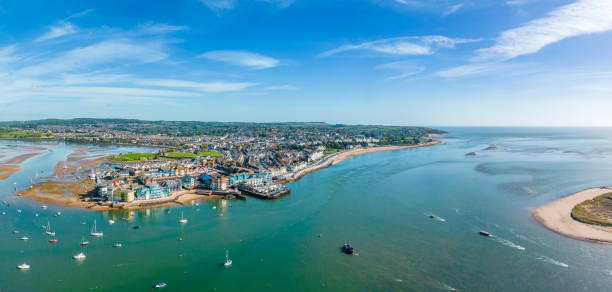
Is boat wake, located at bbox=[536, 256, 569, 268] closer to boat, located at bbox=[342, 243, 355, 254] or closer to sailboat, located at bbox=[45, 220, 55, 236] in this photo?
boat, located at bbox=[342, 243, 355, 254]

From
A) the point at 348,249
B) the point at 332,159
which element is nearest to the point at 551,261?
the point at 348,249

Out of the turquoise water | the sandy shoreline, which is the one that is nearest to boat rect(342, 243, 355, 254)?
the turquoise water

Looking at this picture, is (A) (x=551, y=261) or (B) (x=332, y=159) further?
(B) (x=332, y=159)

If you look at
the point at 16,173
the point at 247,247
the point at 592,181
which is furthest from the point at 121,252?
the point at 592,181

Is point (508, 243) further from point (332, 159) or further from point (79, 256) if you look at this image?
point (332, 159)

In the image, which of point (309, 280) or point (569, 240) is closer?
point (309, 280)

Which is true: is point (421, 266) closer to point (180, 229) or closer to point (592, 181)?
point (180, 229)

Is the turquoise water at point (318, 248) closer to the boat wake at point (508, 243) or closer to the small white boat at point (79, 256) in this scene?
the boat wake at point (508, 243)
